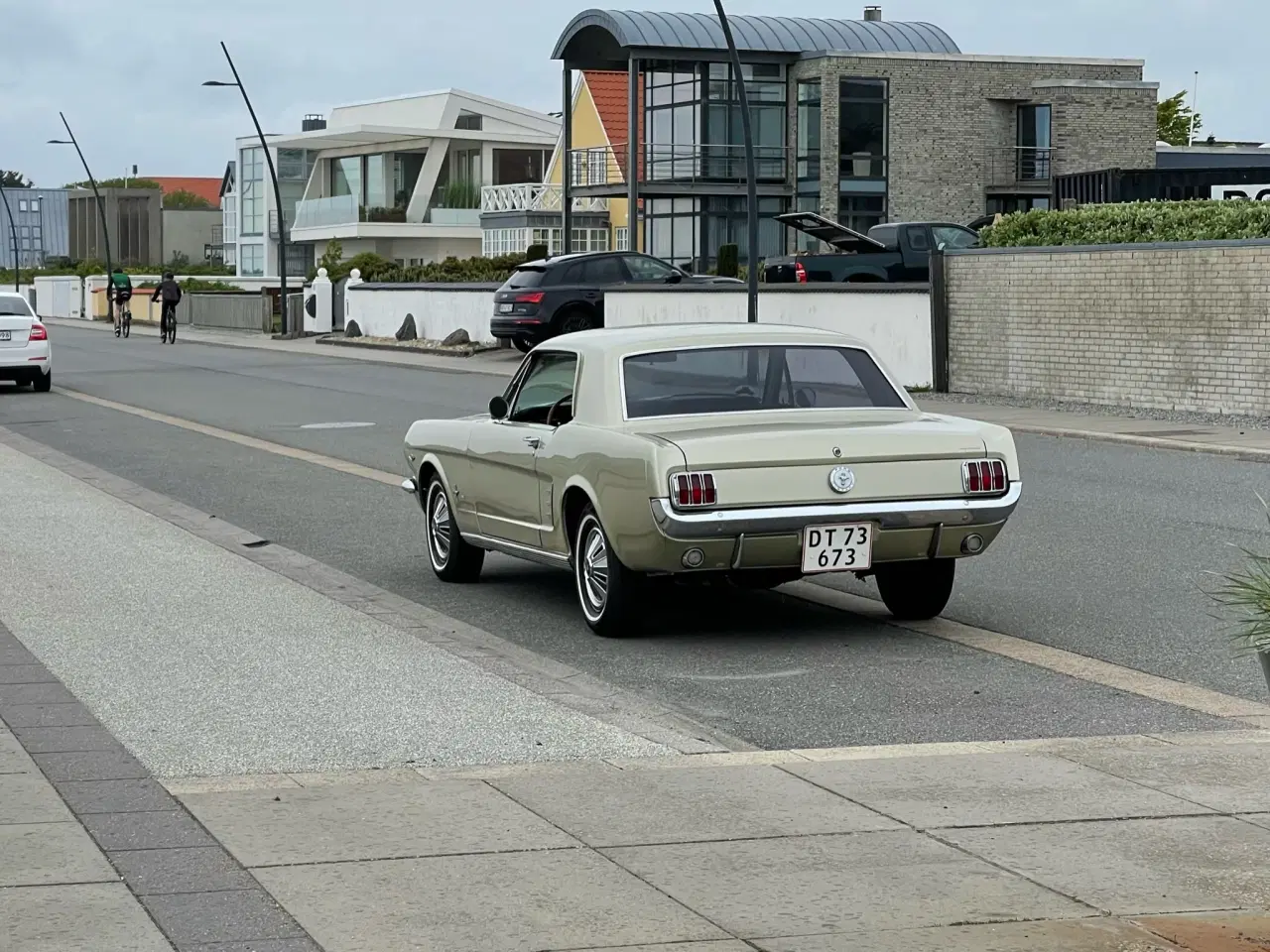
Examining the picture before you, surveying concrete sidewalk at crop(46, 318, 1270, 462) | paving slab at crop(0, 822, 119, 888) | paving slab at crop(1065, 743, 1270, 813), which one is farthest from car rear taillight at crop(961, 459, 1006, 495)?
concrete sidewalk at crop(46, 318, 1270, 462)

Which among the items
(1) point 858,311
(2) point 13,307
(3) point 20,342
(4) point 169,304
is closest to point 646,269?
(1) point 858,311

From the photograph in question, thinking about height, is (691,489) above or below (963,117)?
→ below

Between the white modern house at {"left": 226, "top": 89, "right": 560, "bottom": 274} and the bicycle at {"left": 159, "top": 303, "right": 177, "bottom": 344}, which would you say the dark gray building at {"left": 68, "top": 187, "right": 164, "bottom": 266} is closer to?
the white modern house at {"left": 226, "top": 89, "right": 560, "bottom": 274}

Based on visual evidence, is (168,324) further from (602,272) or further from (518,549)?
(518,549)

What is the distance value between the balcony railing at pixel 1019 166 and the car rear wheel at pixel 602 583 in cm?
4907

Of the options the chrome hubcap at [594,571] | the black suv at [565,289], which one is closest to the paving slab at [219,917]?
the chrome hubcap at [594,571]

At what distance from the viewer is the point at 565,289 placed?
3834cm

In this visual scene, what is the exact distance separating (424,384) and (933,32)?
32.3 meters

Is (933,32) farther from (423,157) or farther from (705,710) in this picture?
(705,710)

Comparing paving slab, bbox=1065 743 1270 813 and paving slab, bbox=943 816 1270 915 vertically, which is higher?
paving slab, bbox=943 816 1270 915

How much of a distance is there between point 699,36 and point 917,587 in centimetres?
4747

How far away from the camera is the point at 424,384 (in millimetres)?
33594

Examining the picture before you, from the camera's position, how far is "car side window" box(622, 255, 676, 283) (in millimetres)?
38906

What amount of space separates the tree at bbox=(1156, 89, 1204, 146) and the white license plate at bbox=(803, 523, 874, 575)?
8020cm
